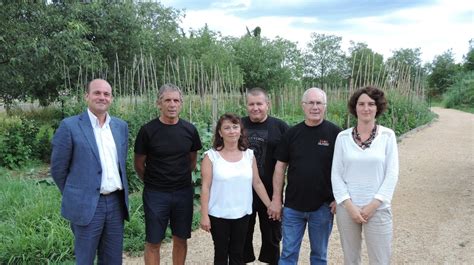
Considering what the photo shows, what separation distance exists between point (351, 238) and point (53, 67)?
6762mm

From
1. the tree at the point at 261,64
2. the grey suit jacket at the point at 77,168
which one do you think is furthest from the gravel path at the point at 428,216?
the tree at the point at 261,64

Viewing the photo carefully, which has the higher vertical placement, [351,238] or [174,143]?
[174,143]

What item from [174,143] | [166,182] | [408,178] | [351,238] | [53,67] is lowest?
[408,178]

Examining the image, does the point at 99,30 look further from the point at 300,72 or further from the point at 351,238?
the point at 300,72

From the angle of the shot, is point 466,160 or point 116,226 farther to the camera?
point 466,160

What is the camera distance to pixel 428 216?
581cm

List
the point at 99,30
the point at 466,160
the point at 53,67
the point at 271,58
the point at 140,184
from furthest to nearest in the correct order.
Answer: the point at 271,58 < the point at 99,30 < the point at 466,160 < the point at 53,67 < the point at 140,184

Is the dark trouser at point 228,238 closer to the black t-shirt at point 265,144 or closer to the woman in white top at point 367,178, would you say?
the black t-shirt at point 265,144

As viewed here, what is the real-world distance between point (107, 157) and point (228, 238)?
1077 mm

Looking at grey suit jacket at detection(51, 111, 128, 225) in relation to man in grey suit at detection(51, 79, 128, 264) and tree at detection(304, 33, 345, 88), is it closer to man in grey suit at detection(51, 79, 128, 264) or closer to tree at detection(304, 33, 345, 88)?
man in grey suit at detection(51, 79, 128, 264)

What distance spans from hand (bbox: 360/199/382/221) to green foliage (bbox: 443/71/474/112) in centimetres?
2780

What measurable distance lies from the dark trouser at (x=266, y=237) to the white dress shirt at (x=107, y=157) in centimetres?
121

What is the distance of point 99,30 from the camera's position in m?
12.1

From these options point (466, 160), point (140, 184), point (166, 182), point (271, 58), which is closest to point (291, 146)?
point (166, 182)
